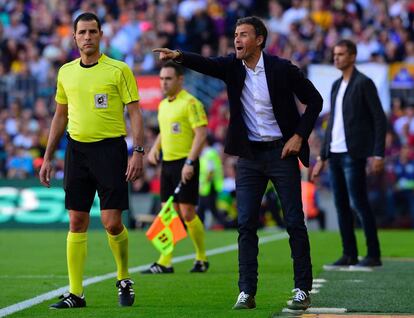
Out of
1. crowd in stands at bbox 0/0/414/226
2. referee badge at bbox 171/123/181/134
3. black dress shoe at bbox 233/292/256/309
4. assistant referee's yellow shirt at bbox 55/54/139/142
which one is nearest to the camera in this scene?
black dress shoe at bbox 233/292/256/309

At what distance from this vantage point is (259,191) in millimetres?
8383

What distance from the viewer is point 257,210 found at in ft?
27.5

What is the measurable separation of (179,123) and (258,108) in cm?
379

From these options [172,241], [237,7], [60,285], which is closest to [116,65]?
[60,285]

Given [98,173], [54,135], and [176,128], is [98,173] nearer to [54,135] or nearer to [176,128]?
[54,135]

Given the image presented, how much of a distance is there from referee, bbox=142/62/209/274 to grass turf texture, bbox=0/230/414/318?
0.49 meters

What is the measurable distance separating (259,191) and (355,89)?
3.60 m

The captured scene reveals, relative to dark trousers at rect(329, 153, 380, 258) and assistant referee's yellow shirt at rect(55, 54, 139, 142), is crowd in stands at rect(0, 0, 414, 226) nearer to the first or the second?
dark trousers at rect(329, 153, 380, 258)

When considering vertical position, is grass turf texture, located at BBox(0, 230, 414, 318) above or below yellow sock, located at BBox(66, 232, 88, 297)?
below

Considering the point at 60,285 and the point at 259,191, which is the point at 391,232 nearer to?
the point at 60,285

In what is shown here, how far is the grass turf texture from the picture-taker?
8242mm

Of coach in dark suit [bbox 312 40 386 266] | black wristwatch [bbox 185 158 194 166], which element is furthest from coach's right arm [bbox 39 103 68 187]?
coach in dark suit [bbox 312 40 386 266]

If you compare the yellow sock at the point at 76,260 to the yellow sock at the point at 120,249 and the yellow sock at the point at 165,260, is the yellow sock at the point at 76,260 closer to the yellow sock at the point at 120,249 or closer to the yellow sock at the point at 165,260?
the yellow sock at the point at 120,249

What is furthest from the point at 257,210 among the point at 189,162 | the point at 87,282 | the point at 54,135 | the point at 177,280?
the point at 189,162
